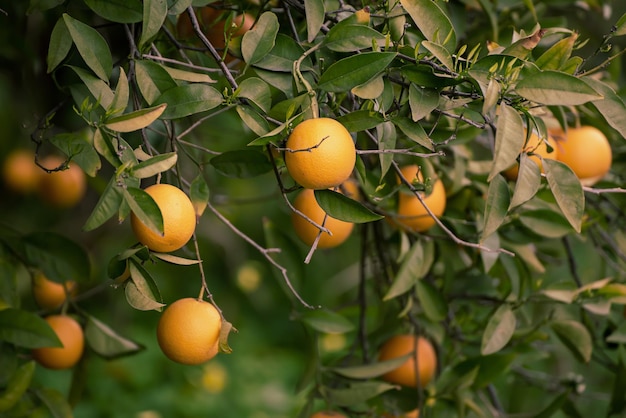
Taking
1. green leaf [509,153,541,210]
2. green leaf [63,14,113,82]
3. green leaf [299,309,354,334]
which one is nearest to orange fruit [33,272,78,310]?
green leaf [299,309,354,334]

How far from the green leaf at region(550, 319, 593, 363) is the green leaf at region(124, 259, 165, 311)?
592 mm

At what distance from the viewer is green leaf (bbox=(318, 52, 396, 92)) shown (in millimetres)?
640

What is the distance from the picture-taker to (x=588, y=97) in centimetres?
62

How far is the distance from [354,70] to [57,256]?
0.57 m

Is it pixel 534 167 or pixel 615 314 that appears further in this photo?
pixel 615 314

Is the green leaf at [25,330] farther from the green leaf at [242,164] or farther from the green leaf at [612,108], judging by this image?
the green leaf at [612,108]

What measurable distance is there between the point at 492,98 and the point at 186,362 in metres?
0.40

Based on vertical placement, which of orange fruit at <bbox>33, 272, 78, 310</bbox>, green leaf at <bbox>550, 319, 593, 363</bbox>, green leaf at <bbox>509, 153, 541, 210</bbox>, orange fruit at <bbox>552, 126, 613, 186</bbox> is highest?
green leaf at <bbox>509, 153, 541, 210</bbox>

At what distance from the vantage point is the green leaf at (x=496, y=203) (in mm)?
665

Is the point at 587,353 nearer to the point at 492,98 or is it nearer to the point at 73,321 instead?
the point at 492,98

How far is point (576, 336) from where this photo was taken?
3.28 feet

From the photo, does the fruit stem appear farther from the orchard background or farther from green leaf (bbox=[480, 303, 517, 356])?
green leaf (bbox=[480, 303, 517, 356])

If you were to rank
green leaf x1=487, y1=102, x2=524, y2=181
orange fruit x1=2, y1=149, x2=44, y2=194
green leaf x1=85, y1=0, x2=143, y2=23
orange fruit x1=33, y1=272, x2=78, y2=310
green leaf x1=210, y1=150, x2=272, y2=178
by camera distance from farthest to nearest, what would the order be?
1. orange fruit x1=2, y1=149, x2=44, y2=194
2. orange fruit x1=33, y1=272, x2=78, y2=310
3. green leaf x1=210, y1=150, x2=272, y2=178
4. green leaf x1=85, y1=0, x2=143, y2=23
5. green leaf x1=487, y1=102, x2=524, y2=181

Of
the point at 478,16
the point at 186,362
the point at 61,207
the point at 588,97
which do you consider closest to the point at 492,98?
the point at 588,97
